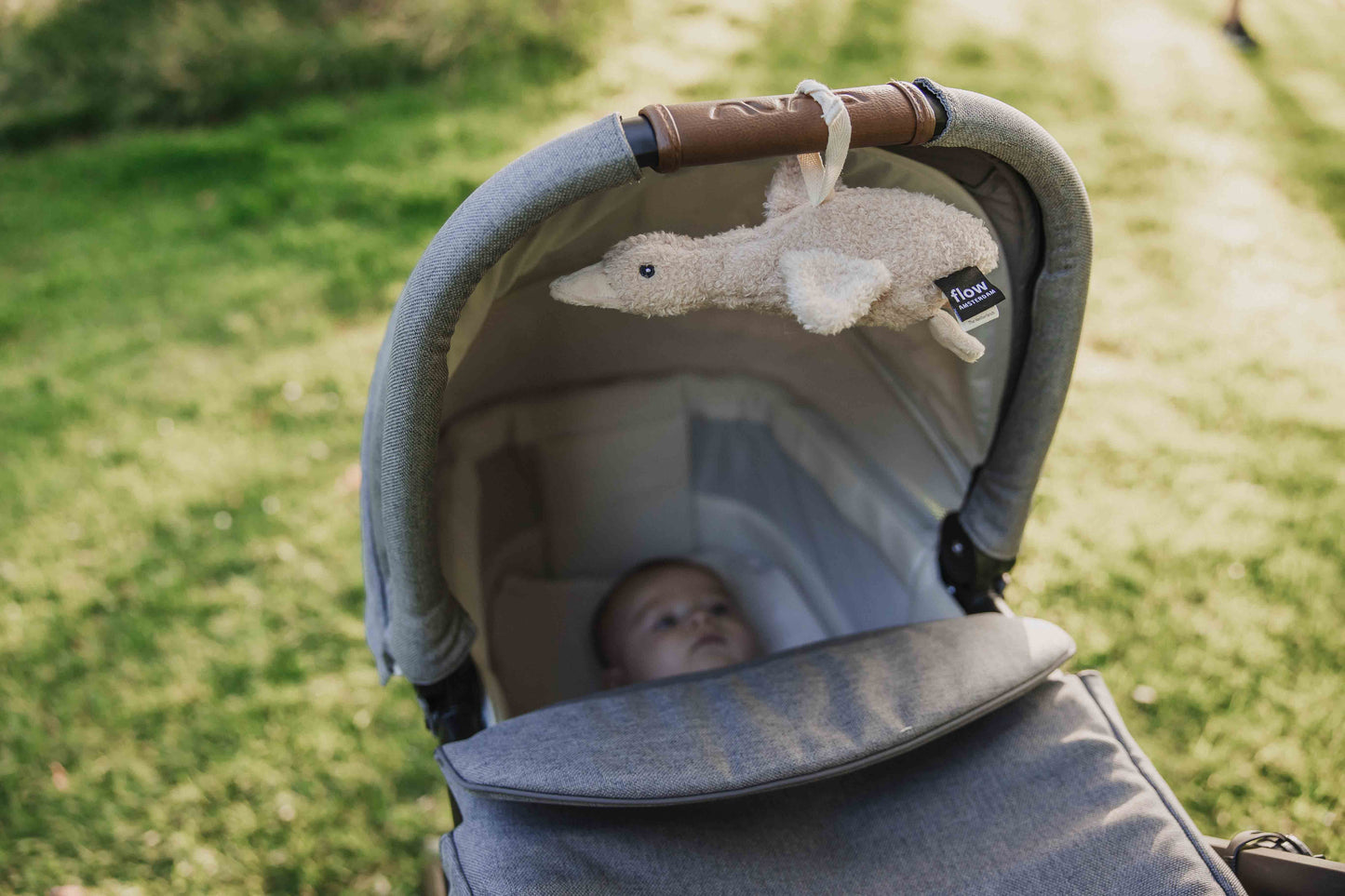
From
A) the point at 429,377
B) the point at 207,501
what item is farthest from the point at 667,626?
the point at 207,501

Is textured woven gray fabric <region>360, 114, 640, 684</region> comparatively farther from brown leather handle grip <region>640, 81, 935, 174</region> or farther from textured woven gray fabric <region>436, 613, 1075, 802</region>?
textured woven gray fabric <region>436, 613, 1075, 802</region>

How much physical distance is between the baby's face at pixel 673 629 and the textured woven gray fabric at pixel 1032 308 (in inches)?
22.6

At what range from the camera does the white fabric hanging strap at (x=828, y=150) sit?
0.86 meters

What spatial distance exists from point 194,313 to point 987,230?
2.87m

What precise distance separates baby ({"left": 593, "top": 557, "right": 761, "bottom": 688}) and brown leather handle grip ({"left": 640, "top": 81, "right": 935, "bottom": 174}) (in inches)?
40.9

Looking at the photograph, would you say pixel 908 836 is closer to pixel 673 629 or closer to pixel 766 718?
pixel 766 718

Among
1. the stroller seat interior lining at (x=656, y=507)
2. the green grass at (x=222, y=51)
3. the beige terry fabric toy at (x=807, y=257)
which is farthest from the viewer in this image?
the green grass at (x=222, y=51)

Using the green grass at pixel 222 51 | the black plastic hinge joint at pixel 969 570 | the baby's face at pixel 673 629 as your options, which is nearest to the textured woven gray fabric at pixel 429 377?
the baby's face at pixel 673 629

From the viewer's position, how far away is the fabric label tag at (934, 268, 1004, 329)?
95 centimetres

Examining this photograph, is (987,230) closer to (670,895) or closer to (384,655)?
(670,895)

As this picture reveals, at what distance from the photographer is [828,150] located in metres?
0.88

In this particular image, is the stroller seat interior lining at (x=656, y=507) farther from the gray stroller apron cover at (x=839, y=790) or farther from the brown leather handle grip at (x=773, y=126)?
the brown leather handle grip at (x=773, y=126)

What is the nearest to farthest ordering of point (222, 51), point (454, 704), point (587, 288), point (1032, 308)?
1. point (587, 288)
2. point (1032, 308)
3. point (454, 704)
4. point (222, 51)

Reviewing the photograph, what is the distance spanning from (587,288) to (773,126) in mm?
269
